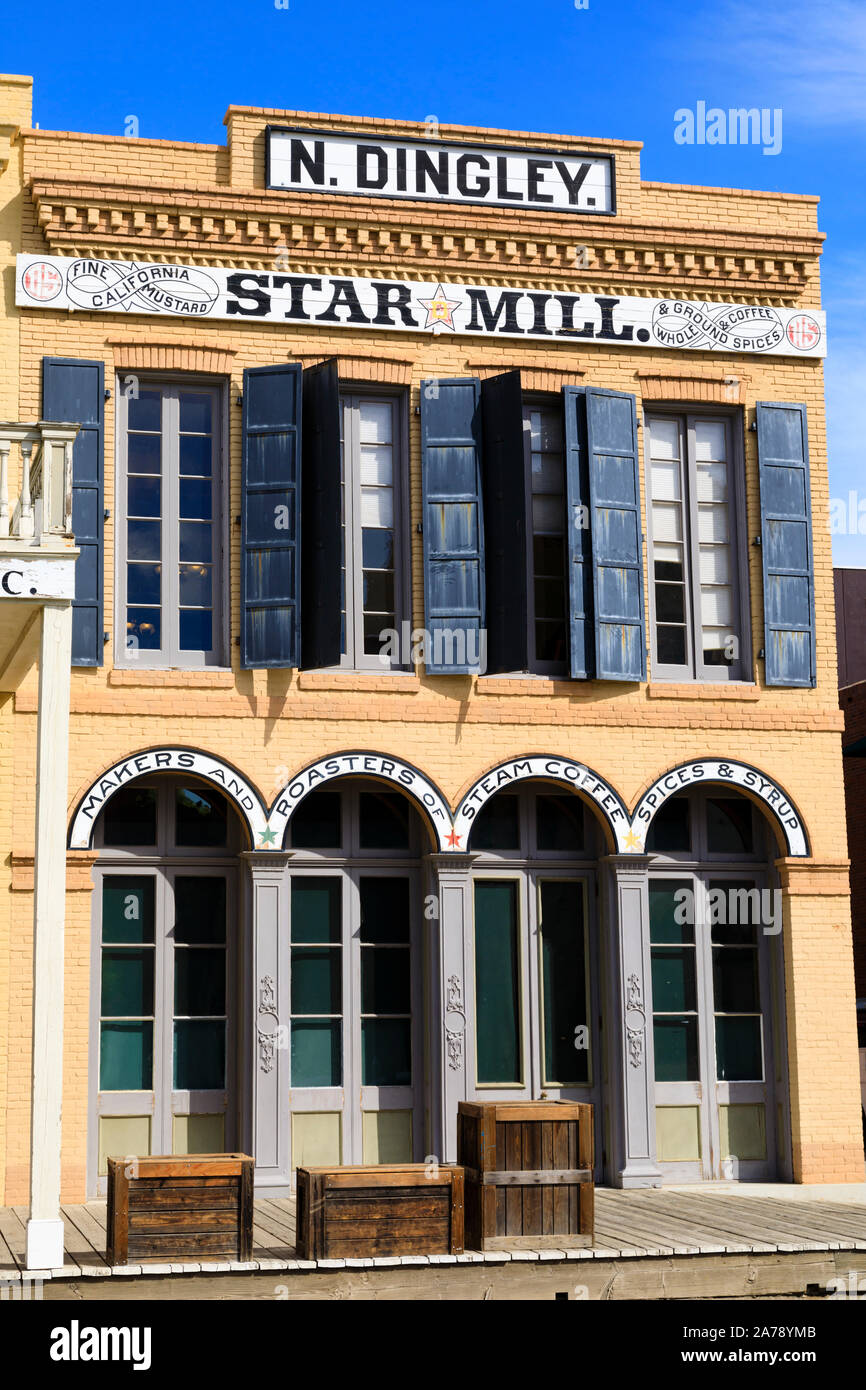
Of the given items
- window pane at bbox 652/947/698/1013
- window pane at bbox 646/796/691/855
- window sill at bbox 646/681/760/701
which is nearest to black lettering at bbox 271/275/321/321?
window sill at bbox 646/681/760/701

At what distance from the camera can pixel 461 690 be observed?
14969 millimetres

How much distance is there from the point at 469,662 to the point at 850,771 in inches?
398

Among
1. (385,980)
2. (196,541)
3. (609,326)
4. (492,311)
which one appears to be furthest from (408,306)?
(385,980)

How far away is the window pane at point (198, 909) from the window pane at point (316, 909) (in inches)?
24.4

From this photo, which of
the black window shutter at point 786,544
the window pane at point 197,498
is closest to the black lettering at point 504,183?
the black window shutter at point 786,544

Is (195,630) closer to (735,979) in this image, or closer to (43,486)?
(43,486)

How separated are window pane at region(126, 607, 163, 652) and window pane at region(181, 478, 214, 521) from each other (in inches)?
35.8

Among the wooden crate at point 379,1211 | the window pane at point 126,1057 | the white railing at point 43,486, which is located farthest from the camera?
the window pane at point 126,1057

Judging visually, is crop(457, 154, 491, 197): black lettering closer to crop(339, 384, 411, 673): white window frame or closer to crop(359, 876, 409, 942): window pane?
crop(339, 384, 411, 673): white window frame

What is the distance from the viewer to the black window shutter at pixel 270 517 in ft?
47.4

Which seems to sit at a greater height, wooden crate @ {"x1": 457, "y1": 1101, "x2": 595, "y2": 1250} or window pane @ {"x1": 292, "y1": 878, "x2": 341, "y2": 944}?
window pane @ {"x1": 292, "y1": 878, "x2": 341, "y2": 944}

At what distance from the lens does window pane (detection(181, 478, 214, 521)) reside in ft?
48.7

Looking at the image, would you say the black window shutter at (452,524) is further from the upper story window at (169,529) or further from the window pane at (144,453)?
the window pane at (144,453)

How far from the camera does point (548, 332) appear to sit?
15648 millimetres
